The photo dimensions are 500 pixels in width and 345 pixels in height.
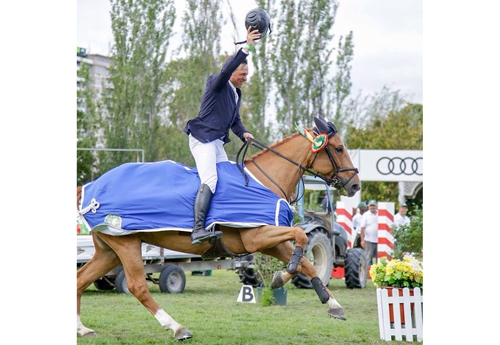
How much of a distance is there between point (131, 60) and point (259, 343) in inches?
Answer: 756

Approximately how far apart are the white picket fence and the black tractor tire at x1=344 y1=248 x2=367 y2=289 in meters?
6.23

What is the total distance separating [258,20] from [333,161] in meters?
1.64

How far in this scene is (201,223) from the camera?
265 inches

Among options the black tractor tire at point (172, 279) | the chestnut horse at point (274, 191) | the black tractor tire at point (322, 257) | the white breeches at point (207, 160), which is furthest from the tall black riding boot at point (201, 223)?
the black tractor tire at point (322, 257)

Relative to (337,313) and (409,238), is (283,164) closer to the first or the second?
(337,313)

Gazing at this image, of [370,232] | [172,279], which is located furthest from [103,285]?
[370,232]

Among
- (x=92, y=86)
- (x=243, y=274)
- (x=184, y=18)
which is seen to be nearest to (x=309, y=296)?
(x=243, y=274)

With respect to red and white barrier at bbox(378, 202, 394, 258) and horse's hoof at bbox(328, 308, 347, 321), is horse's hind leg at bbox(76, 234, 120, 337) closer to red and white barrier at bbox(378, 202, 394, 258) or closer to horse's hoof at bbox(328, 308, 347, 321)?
horse's hoof at bbox(328, 308, 347, 321)

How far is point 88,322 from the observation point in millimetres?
8633

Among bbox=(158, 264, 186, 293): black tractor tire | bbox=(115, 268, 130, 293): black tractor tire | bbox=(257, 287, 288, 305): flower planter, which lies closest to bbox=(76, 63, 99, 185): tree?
bbox=(158, 264, 186, 293): black tractor tire

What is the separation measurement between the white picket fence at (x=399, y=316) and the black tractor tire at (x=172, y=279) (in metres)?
5.73

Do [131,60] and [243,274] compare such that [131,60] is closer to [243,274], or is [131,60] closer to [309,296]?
[243,274]

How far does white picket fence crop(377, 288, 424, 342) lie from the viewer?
25.2 feet

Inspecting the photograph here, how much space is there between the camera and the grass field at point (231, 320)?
7.52 m
